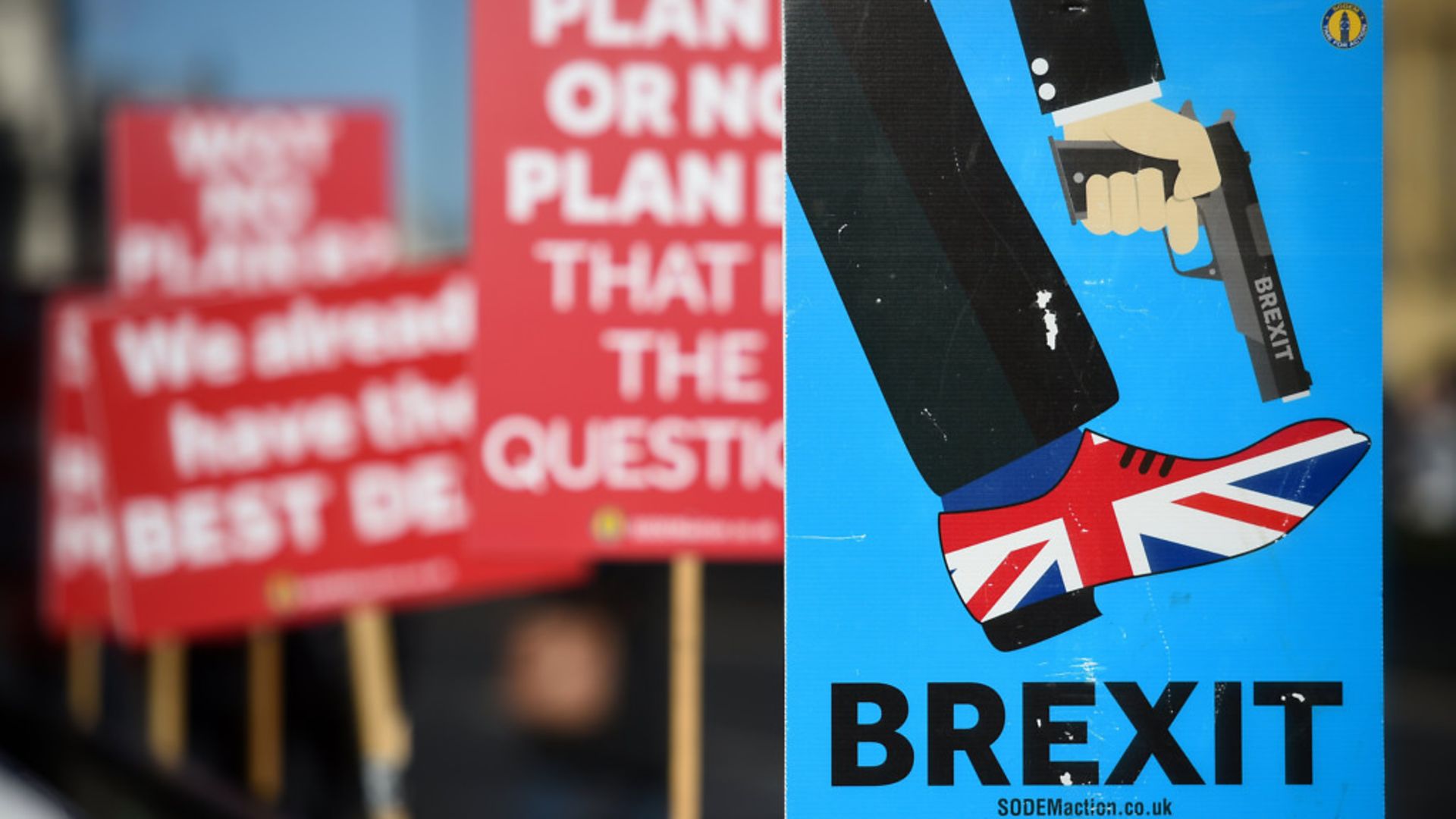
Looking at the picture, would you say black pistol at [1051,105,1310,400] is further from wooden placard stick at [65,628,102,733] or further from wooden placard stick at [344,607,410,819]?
wooden placard stick at [65,628,102,733]

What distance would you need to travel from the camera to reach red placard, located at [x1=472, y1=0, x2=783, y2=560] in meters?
2.02

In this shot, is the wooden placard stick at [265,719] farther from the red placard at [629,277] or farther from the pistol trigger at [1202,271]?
the pistol trigger at [1202,271]

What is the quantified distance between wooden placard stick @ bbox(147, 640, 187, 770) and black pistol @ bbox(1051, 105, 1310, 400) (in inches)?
145

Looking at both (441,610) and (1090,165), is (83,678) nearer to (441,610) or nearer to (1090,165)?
(441,610)

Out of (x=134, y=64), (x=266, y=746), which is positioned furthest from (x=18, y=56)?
(x=266, y=746)

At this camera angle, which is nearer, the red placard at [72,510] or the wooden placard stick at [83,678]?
the red placard at [72,510]

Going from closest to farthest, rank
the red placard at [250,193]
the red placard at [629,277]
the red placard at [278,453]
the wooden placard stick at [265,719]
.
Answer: the red placard at [629,277]
the red placard at [278,453]
the red placard at [250,193]
the wooden placard stick at [265,719]

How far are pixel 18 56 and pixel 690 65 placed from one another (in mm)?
5684

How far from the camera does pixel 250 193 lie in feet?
12.5

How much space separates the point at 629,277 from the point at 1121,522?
988 millimetres

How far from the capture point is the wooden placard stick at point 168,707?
14.4 feet

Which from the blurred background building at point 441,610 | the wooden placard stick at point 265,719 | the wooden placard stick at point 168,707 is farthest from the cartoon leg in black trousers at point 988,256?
the wooden placard stick at point 168,707

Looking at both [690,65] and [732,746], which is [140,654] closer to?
[732,746]

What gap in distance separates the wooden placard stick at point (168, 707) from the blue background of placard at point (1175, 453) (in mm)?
3540
